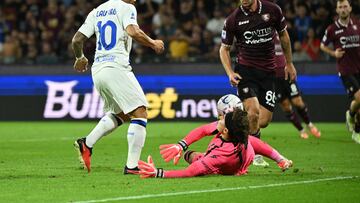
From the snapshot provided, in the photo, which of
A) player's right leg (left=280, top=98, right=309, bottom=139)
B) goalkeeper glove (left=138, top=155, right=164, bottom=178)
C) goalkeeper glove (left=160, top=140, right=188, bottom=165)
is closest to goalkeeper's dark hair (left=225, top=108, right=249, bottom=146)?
goalkeeper glove (left=160, top=140, right=188, bottom=165)

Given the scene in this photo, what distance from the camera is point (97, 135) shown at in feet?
38.4

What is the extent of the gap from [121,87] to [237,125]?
1.61 meters

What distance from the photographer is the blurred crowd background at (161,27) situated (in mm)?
23125

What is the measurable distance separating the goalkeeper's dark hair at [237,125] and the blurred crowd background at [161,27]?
1190 centimetres

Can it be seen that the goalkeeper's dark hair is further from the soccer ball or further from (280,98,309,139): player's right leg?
(280,98,309,139): player's right leg

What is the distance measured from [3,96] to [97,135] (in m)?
11.9

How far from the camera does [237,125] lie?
10508 millimetres

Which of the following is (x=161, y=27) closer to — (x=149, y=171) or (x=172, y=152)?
(x=172, y=152)

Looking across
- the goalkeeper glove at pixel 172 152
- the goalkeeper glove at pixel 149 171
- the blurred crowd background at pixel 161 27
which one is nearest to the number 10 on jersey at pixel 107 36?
the goalkeeper glove at pixel 172 152

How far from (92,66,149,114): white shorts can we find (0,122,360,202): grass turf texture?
915mm

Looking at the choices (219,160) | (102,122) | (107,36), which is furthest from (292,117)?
(219,160)

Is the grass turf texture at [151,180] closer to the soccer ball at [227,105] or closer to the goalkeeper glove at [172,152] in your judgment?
the goalkeeper glove at [172,152]

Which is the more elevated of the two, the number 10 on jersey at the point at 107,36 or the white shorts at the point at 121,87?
the number 10 on jersey at the point at 107,36

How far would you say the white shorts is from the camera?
36.5 feet
